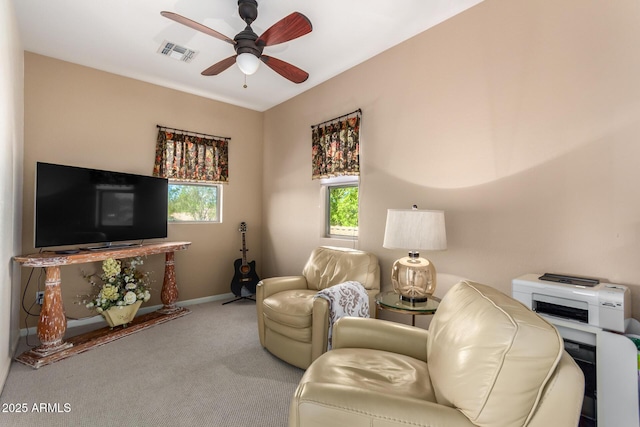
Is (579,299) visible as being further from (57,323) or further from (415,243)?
(57,323)

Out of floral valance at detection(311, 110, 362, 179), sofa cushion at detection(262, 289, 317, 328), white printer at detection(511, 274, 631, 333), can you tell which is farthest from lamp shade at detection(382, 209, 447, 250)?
floral valance at detection(311, 110, 362, 179)

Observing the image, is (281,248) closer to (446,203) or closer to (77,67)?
(446,203)

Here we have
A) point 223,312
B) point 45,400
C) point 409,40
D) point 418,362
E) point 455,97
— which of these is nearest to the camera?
point 418,362

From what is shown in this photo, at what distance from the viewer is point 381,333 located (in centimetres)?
176

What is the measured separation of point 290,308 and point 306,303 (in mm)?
134

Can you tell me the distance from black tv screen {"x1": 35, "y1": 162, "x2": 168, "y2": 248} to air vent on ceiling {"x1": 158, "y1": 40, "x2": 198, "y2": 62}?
1.36 metres

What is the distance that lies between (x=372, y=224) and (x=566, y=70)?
1881 mm

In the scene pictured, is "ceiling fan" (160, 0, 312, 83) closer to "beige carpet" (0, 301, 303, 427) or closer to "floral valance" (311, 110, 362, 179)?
"floral valance" (311, 110, 362, 179)

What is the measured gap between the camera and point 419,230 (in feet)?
6.96

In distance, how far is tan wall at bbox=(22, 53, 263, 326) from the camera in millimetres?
3111

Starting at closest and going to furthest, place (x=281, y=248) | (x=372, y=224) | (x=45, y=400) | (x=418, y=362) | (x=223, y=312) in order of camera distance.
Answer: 1. (x=418, y=362)
2. (x=45, y=400)
3. (x=372, y=224)
4. (x=223, y=312)
5. (x=281, y=248)

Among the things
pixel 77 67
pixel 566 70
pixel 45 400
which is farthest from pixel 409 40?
pixel 45 400

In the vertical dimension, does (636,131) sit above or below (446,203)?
above

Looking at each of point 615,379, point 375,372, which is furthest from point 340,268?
point 615,379
